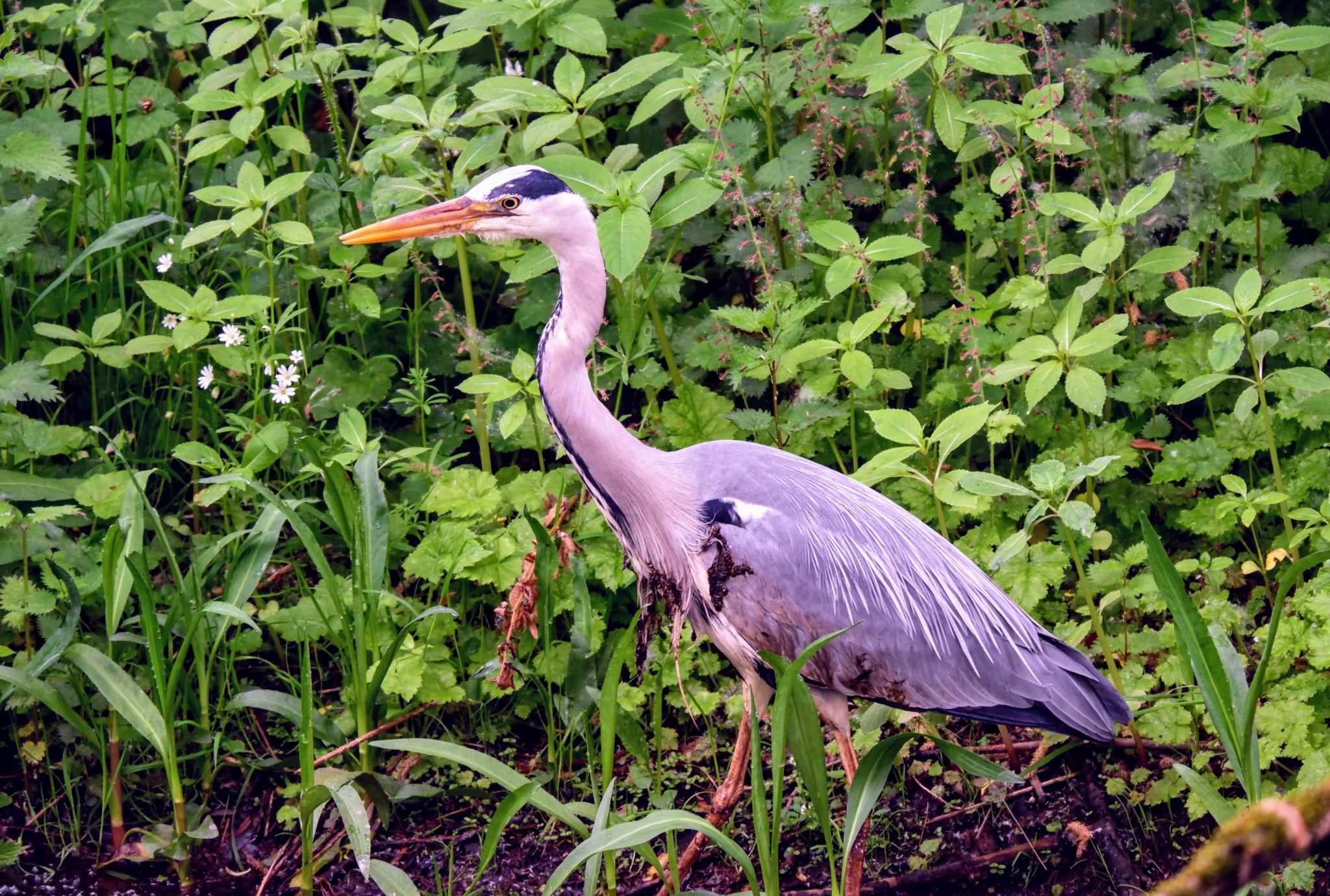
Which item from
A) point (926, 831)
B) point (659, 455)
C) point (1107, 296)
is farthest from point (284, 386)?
point (1107, 296)

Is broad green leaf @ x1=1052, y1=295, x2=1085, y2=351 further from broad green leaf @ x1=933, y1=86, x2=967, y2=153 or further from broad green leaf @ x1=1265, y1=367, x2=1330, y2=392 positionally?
broad green leaf @ x1=933, y1=86, x2=967, y2=153

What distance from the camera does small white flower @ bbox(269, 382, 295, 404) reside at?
3660 mm

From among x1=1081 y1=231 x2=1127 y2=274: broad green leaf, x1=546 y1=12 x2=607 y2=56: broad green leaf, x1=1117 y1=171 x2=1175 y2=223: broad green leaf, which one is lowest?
x1=1081 y1=231 x2=1127 y2=274: broad green leaf

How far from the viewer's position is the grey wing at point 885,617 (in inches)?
116

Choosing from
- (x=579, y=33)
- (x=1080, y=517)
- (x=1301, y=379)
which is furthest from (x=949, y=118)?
(x=1080, y=517)

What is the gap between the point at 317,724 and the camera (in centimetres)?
319

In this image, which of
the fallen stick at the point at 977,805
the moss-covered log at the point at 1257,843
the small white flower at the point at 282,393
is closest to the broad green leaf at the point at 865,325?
the fallen stick at the point at 977,805

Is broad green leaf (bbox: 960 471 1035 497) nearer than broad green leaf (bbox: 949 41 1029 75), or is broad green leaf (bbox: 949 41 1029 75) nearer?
broad green leaf (bbox: 960 471 1035 497)

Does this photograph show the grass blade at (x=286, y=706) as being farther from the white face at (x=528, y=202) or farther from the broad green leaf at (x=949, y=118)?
the broad green leaf at (x=949, y=118)

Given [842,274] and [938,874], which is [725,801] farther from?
[842,274]

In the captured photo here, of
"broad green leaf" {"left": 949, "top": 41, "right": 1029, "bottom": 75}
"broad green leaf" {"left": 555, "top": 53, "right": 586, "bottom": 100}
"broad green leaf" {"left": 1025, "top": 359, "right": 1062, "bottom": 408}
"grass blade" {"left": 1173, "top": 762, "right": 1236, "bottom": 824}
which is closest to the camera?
"grass blade" {"left": 1173, "top": 762, "right": 1236, "bottom": 824}

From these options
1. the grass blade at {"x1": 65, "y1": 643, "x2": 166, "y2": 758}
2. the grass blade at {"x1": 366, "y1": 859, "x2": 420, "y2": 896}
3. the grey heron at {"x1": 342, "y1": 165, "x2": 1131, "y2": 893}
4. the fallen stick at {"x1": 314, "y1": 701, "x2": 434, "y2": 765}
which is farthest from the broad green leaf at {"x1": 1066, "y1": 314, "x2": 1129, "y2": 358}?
the grass blade at {"x1": 65, "y1": 643, "x2": 166, "y2": 758}

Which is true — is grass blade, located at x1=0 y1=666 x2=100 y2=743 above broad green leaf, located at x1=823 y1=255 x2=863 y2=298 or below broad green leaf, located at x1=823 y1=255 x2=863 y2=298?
below

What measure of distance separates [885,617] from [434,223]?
4.44 ft
